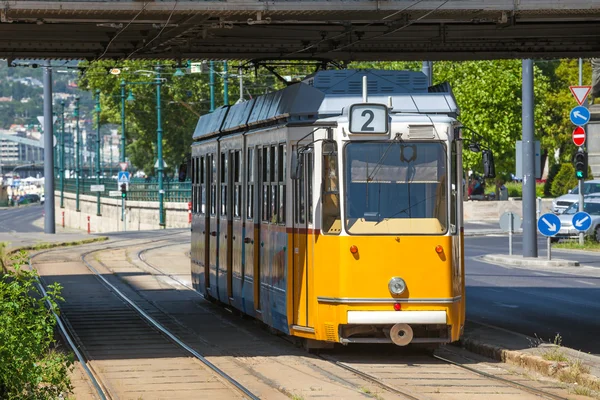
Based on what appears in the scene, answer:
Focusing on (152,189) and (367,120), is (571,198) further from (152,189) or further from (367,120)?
(367,120)

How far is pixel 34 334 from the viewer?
10.5 metres

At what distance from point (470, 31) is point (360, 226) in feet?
17.2

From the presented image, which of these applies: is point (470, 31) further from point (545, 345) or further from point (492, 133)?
point (492, 133)

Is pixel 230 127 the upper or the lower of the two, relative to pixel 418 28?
lower

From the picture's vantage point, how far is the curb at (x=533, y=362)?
12.4 metres

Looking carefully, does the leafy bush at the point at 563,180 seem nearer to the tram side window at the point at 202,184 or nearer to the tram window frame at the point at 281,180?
the tram side window at the point at 202,184

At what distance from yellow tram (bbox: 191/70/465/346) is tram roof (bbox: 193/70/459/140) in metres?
0.01

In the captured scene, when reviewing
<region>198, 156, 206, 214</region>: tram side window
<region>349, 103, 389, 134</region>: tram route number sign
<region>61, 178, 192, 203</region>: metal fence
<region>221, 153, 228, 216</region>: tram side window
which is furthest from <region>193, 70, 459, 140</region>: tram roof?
<region>61, 178, 192, 203</region>: metal fence

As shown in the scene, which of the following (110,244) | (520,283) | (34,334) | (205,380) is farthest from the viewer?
(110,244)

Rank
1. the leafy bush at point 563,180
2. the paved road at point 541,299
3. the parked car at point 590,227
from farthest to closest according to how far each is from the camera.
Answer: the leafy bush at point 563,180 < the parked car at point 590,227 < the paved road at point 541,299

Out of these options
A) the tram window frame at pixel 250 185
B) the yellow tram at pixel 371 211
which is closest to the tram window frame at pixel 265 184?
the tram window frame at pixel 250 185

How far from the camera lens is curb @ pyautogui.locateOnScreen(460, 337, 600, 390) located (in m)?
12.4

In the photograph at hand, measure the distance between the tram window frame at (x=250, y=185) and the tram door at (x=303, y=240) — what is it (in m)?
2.09

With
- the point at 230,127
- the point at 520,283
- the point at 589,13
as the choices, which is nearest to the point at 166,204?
the point at 520,283
